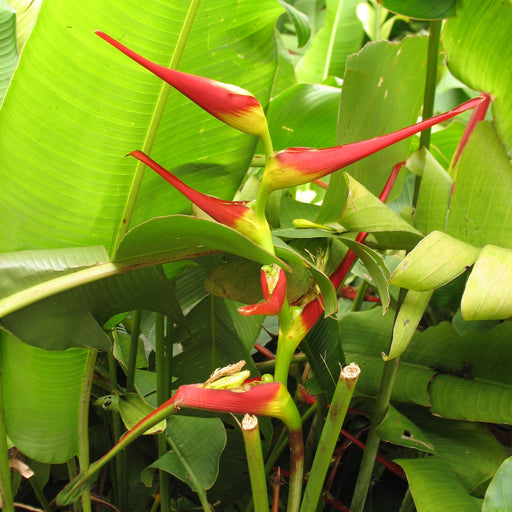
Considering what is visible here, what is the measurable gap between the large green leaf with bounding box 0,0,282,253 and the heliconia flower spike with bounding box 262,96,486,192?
20 cm

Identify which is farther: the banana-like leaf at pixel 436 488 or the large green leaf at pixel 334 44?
the large green leaf at pixel 334 44

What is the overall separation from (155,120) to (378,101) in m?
0.23

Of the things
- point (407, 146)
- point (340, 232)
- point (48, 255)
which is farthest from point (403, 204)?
point (48, 255)

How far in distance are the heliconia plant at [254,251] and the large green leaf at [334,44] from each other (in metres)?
0.49

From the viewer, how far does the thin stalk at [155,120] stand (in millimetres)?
474

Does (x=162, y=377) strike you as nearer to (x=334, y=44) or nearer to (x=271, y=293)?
(x=271, y=293)

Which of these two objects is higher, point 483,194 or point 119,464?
point 483,194

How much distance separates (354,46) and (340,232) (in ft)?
2.48

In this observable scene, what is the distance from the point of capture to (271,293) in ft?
1.14

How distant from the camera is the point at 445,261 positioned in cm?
40

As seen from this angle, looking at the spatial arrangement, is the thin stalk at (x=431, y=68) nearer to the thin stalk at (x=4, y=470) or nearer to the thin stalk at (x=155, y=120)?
the thin stalk at (x=155, y=120)

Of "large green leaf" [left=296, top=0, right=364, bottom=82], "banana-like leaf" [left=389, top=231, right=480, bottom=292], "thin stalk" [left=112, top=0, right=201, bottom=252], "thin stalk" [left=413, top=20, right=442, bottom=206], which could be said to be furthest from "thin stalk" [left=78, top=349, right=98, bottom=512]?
"large green leaf" [left=296, top=0, right=364, bottom=82]

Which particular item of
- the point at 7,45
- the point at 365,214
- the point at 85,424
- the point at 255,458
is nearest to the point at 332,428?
the point at 255,458

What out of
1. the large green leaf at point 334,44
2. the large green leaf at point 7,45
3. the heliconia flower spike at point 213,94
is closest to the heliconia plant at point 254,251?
the heliconia flower spike at point 213,94
